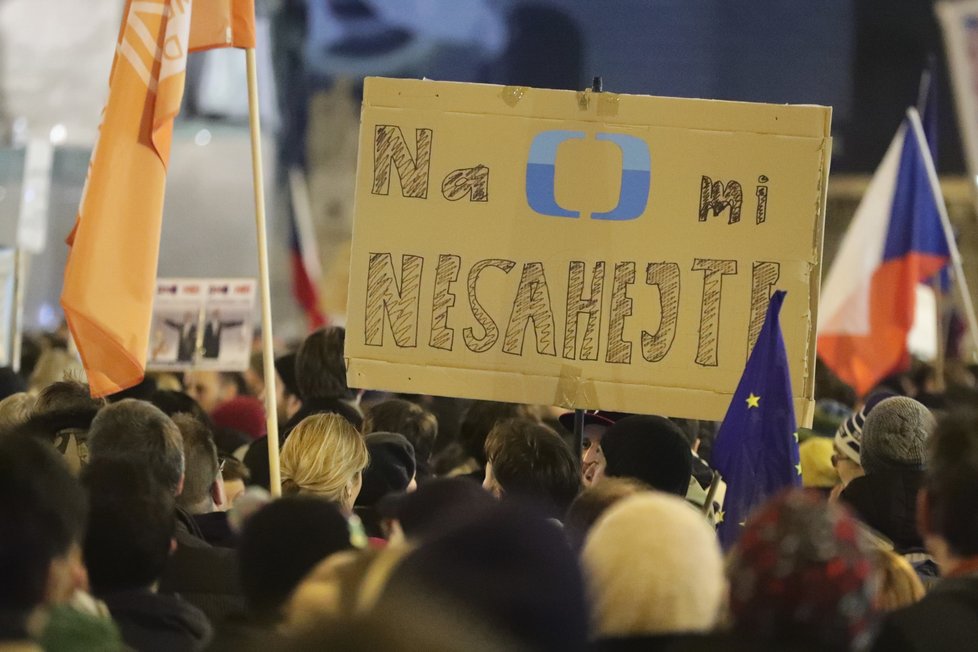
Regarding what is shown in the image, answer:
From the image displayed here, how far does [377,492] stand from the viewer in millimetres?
5648

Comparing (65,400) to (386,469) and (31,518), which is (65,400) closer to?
(386,469)

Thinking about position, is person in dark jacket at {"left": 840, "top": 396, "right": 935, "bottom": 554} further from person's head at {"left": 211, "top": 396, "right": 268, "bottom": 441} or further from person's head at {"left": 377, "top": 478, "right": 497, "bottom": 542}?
person's head at {"left": 211, "top": 396, "right": 268, "bottom": 441}

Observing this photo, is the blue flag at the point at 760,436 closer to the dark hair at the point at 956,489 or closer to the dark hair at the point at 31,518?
the dark hair at the point at 956,489

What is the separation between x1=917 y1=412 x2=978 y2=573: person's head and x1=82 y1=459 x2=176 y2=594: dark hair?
1.76 metres

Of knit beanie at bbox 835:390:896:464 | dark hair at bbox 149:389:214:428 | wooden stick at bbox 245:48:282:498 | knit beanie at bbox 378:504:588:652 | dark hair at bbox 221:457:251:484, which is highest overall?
wooden stick at bbox 245:48:282:498

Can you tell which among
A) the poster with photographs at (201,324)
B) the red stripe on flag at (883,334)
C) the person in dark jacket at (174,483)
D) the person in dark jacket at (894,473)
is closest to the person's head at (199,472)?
the person in dark jacket at (174,483)

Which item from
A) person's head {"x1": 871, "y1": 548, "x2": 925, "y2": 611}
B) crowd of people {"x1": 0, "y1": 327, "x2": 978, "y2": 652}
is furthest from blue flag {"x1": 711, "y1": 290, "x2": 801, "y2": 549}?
person's head {"x1": 871, "y1": 548, "x2": 925, "y2": 611}

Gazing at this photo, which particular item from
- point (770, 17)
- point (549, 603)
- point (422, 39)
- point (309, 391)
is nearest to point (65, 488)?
point (549, 603)

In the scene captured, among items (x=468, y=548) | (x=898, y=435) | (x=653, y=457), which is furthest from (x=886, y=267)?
(x=468, y=548)

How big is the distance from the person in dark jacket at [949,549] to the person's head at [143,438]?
7.51 feet

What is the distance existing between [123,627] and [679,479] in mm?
2061

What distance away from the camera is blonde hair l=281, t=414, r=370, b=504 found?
5137 mm

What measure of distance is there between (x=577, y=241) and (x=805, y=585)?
3078mm

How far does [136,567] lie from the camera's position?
3.70 meters
